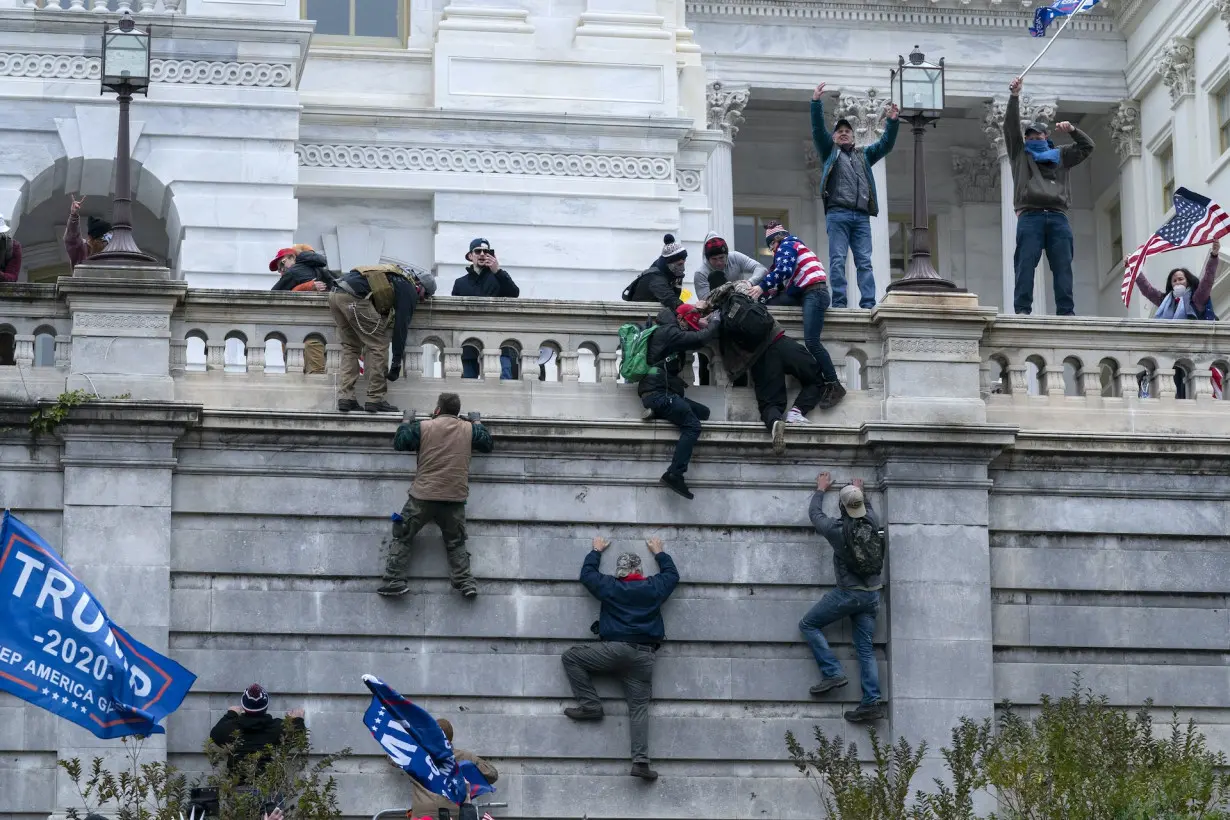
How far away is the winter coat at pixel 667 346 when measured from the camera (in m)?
31.0

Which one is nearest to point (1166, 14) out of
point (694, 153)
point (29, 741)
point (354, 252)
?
point (694, 153)

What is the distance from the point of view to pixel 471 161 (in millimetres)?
42438

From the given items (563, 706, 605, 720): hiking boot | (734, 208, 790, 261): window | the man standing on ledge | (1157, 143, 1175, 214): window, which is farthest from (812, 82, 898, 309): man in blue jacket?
(734, 208, 790, 261): window

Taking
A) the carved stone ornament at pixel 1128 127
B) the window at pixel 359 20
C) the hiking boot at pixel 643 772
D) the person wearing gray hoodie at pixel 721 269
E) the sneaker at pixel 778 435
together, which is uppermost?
the carved stone ornament at pixel 1128 127

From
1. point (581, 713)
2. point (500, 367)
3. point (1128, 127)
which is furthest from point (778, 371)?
point (1128, 127)

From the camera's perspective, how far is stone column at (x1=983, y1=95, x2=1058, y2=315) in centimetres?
5666

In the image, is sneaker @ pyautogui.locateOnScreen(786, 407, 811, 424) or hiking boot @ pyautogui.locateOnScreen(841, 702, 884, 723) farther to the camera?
sneaker @ pyautogui.locateOnScreen(786, 407, 811, 424)

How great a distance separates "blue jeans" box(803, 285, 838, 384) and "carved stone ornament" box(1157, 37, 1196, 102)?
83.4 feet

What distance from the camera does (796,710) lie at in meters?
30.8

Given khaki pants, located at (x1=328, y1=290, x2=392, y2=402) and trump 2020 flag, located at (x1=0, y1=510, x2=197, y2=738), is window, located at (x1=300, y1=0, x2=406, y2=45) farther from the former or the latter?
trump 2020 flag, located at (x1=0, y1=510, x2=197, y2=738)

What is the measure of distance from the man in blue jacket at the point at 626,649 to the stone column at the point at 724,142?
2305cm

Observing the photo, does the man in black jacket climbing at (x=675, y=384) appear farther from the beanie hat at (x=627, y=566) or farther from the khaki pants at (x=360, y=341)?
the khaki pants at (x=360, y=341)

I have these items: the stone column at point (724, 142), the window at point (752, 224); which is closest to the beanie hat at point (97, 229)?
the stone column at point (724, 142)

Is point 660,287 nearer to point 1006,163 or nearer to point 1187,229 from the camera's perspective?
point 1187,229
